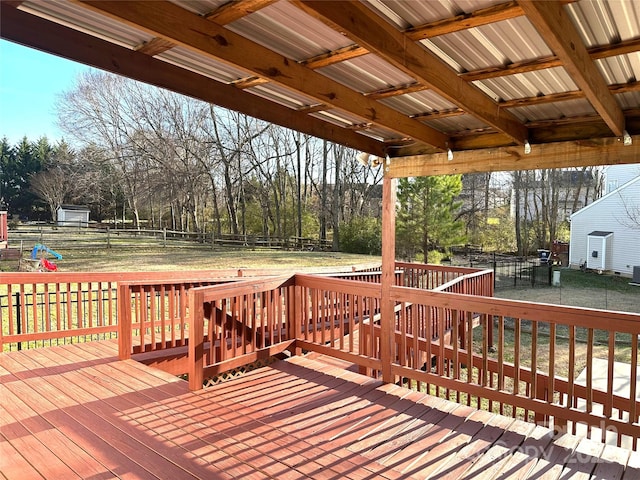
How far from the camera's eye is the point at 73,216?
15594 millimetres

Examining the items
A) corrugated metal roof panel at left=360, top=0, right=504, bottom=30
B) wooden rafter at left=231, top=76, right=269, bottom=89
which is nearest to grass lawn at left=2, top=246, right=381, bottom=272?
wooden rafter at left=231, top=76, right=269, bottom=89

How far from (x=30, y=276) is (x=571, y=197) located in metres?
24.9

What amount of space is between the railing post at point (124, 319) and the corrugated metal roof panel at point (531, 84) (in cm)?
392

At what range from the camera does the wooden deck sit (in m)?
2.59

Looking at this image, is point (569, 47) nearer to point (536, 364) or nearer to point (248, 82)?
point (248, 82)

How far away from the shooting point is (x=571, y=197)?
22.6 metres

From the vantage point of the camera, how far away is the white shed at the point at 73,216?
15070 mm

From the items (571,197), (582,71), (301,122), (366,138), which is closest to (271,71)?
(301,122)

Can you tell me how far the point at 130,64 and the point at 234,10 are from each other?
817mm

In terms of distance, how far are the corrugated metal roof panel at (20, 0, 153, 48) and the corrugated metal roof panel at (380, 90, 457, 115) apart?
1.77 meters

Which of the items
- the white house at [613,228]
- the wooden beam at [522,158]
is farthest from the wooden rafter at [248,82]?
the white house at [613,228]

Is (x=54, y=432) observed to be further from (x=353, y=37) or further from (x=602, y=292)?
(x=602, y=292)

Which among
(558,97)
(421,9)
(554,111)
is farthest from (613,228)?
(421,9)

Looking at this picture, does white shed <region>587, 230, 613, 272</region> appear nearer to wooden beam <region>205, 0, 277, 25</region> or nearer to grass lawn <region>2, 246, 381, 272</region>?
grass lawn <region>2, 246, 381, 272</region>
